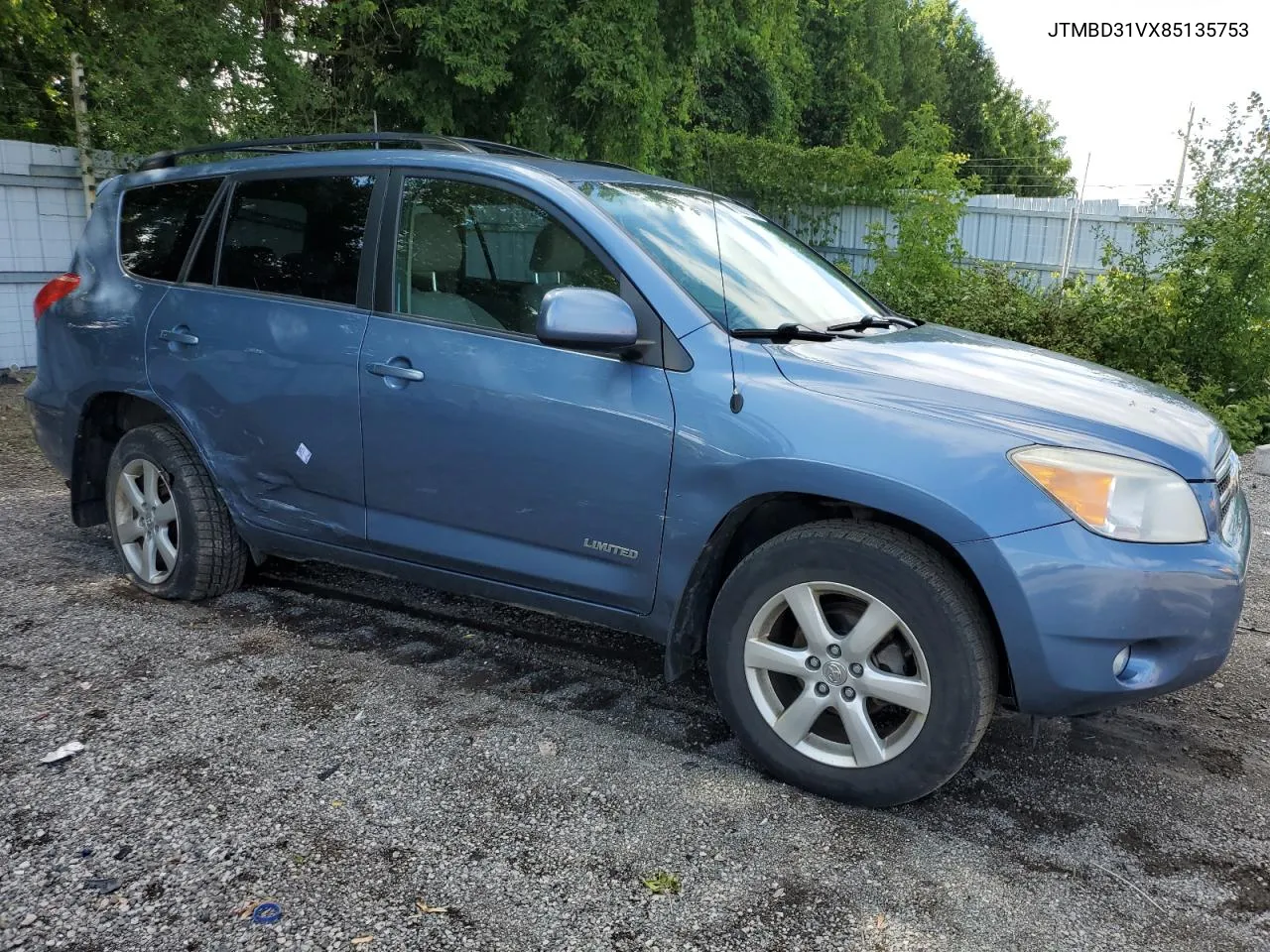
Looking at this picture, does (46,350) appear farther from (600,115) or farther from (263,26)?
(600,115)

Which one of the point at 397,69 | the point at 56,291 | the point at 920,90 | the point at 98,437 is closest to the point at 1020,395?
the point at 98,437

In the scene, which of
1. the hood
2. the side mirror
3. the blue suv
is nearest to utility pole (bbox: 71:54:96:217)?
the blue suv

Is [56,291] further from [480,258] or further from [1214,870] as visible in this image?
[1214,870]

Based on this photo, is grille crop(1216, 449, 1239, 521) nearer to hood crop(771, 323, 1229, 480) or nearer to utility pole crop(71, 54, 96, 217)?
hood crop(771, 323, 1229, 480)

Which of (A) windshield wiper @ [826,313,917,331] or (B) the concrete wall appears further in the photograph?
(B) the concrete wall

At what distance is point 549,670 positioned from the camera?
384 centimetres

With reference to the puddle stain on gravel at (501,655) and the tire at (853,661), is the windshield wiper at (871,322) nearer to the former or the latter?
the tire at (853,661)

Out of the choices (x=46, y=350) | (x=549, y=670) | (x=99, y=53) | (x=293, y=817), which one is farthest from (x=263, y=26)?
(x=293, y=817)

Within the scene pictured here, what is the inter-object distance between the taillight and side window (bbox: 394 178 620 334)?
1864 mm

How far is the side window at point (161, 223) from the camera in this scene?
14.0ft

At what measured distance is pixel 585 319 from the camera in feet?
9.90

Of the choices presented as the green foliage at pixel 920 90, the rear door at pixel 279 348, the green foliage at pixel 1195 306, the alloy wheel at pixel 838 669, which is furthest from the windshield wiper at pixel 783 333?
the green foliage at pixel 920 90

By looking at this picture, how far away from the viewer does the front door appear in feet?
10.4

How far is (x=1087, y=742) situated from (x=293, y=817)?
2.49 metres
